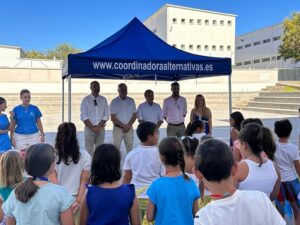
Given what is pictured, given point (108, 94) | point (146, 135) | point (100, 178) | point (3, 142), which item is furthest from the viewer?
point (108, 94)

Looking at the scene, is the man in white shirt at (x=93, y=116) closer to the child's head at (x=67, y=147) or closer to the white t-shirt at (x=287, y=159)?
the child's head at (x=67, y=147)

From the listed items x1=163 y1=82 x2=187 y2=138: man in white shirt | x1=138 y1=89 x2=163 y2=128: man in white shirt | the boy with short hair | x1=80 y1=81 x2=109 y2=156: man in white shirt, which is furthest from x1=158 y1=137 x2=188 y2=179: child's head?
x1=163 y1=82 x2=187 y2=138: man in white shirt

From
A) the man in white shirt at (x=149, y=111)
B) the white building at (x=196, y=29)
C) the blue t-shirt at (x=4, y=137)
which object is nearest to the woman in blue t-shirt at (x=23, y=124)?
the blue t-shirt at (x=4, y=137)

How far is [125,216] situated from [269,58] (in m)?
67.3

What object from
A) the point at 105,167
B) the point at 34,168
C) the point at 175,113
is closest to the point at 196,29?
the point at 175,113

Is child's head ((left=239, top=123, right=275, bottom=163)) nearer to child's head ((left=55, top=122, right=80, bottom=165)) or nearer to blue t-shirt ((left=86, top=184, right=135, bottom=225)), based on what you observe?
blue t-shirt ((left=86, top=184, right=135, bottom=225))

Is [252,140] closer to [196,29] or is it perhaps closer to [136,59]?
[136,59]

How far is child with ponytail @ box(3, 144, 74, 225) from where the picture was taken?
7.71 feet

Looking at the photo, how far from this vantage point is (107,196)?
8.32 feet

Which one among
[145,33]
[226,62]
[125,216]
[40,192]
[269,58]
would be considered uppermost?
[269,58]

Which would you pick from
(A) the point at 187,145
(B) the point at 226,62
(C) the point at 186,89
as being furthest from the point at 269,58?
(A) the point at 187,145

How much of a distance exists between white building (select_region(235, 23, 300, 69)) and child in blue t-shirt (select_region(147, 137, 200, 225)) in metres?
61.0

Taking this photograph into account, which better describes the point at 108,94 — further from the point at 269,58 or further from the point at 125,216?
the point at 269,58

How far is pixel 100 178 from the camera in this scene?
2584 millimetres
